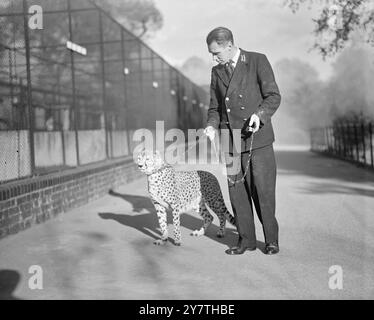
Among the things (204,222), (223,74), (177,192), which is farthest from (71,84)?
(223,74)

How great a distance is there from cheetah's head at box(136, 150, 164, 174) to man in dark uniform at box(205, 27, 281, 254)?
2.36ft

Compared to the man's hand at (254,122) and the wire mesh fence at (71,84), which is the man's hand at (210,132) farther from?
the wire mesh fence at (71,84)

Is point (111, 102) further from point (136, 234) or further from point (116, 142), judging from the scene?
point (136, 234)

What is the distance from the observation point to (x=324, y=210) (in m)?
8.49

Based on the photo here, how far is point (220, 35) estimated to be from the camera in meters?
5.29

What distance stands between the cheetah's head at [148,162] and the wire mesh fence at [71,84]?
2.54 metres

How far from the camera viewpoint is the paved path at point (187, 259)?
4422 mm

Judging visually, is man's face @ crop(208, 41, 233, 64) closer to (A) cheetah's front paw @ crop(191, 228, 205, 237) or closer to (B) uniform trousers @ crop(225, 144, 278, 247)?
(B) uniform trousers @ crop(225, 144, 278, 247)

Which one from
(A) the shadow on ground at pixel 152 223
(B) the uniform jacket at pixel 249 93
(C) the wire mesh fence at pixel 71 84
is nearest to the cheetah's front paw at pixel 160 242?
(A) the shadow on ground at pixel 152 223

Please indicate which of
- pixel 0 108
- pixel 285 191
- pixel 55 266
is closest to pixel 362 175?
pixel 285 191

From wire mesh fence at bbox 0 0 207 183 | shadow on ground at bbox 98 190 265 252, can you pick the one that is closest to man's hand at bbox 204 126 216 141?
shadow on ground at bbox 98 190 265 252
